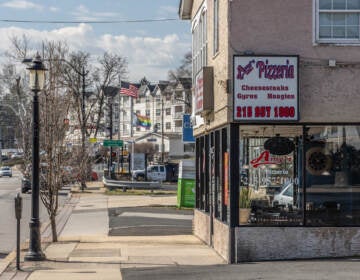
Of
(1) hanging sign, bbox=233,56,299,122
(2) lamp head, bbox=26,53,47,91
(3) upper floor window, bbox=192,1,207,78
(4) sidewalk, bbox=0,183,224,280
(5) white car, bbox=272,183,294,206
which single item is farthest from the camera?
(3) upper floor window, bbox=192,1,207,78

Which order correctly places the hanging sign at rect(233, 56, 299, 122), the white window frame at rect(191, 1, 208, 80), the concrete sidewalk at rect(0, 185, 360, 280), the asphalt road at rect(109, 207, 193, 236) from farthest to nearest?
1. the asphalt road at rect(109, 207, 193, 236)
2. the white window frame at rect(191, 1, 208, 80)
3. the hanging sign at rect(233, 56, 299, 122)
4. the concrete sidewalk at rect(0, 185, 360, 280)

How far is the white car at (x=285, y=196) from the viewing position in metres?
15.3

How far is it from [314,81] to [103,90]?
51.9 meters

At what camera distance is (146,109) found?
125 meters

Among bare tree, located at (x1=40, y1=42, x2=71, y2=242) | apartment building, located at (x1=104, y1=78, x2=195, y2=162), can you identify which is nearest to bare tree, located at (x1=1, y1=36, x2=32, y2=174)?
bare tree, located at (x1=40, y1=42, x2=71, y2=242)

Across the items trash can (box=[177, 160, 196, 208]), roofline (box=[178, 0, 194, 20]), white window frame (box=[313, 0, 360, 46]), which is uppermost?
roofline (box=[178, 0, 194, 20])

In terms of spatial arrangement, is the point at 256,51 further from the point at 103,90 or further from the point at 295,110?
the point at 103,90

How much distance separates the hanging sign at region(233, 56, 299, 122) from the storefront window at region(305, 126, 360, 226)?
87 centimetres

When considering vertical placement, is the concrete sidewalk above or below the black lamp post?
below

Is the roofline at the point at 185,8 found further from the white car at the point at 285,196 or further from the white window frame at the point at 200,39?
the white car at the point at 285,196

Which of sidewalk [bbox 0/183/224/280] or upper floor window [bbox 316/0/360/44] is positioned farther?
upper floor window [bbox 316/0/360/44]

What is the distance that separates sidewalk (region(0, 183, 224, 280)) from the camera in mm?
14062

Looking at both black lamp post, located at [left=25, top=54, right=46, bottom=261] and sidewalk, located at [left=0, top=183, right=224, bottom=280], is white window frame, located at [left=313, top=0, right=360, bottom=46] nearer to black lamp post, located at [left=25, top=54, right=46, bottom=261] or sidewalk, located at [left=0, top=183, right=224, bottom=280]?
sidewalk, located at [left=0, top=183, right=224, bottom=280]

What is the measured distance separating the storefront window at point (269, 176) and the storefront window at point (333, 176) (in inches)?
10.8
